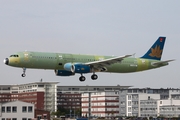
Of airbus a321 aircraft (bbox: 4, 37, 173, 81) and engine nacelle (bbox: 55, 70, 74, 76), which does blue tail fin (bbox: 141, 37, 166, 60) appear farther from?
engine nacelle (bbox: 55, 70, 74, 76)

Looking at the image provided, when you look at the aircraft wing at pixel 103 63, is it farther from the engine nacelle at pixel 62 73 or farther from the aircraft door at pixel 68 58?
the engine nacelle at pixel 62 73

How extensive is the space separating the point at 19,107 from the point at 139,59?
37.9 m

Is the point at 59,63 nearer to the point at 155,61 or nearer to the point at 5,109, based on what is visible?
the point at 155,61

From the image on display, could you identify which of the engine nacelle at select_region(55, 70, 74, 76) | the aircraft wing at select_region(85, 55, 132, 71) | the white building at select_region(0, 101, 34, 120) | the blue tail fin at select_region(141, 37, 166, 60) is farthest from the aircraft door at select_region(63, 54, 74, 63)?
Answer: the white building at select_region(0, 101, 34, 120)

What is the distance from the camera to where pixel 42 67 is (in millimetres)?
94688

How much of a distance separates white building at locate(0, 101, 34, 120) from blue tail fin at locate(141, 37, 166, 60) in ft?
120

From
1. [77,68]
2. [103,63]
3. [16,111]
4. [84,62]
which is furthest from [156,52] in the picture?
[16,111]

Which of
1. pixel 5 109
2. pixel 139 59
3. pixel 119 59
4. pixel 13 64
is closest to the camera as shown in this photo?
pixel 13 64

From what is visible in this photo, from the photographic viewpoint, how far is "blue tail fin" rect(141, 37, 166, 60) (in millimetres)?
111188

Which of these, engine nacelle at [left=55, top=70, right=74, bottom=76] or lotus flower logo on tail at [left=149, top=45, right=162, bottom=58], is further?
lotus flower logo on tail at [left=149, top=45, right=162, bottom=58]

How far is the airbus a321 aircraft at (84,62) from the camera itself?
307 ft

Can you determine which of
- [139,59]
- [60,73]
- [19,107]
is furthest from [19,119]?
[139,59]

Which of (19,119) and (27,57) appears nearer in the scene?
(27,57)

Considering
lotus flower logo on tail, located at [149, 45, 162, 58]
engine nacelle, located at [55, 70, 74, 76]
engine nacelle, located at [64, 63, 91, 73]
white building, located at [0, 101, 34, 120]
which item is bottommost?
white building, located at [0, 101, 34, 120]
